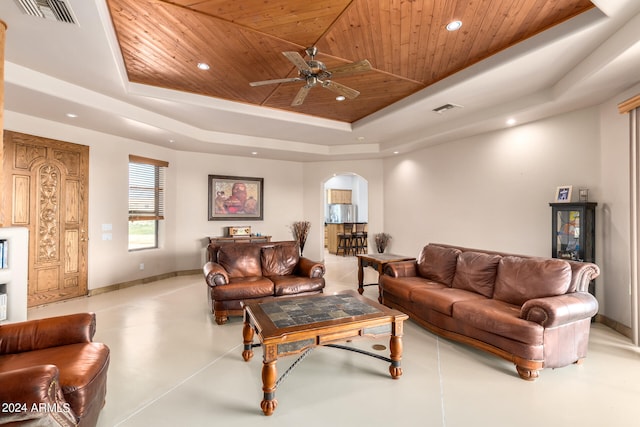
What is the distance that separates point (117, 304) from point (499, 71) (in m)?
5.97

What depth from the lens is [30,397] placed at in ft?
4.29

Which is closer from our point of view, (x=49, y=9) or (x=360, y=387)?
(x=49, y=9)

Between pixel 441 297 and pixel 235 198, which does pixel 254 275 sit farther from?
pixel 235 198

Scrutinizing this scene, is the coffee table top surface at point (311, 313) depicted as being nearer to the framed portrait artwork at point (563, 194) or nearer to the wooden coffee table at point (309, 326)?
the wooden coffee table at point (309, 326)

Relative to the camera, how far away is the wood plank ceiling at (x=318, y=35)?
8.44ft

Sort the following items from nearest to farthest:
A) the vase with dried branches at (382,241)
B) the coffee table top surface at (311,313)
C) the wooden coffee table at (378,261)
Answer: the coffee table top surface at (311,313) < the wooden coffee table at (378,261) < the vase with dried branches at (382,241)

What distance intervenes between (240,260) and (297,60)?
2.98 m

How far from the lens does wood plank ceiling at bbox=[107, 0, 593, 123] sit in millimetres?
2572

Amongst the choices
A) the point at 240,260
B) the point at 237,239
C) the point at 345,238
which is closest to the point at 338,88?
the point at 240,260

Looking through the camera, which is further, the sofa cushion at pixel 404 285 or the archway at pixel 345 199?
the archway at pixel 345 199

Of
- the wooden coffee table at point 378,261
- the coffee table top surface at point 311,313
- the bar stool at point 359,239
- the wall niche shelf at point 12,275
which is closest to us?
the coffee table top surface at point 311,313

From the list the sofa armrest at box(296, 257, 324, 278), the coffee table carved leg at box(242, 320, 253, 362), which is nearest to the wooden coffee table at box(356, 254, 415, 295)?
the sofa armrest at box(296, 257, 324, 278)

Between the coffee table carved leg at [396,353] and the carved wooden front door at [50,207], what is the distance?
5192mm

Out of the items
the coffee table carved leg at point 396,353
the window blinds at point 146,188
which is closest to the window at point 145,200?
the window blinds at point 146,188
